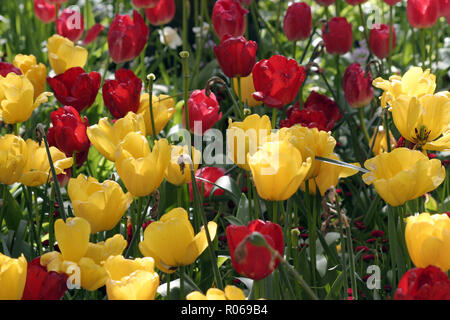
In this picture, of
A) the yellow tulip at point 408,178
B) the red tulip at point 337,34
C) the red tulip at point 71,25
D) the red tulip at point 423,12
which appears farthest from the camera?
the red tulip at point 71,25

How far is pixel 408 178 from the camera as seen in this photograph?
118 centimetres

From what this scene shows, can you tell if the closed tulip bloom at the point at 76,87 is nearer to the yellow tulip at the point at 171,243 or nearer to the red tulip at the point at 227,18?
the red tulip at the point at 227,18

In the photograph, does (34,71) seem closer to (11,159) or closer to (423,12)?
(11,159)

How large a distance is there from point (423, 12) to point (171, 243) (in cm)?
139

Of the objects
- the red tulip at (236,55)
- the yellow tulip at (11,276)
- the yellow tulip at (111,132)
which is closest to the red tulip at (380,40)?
the red tulip at (236,55)

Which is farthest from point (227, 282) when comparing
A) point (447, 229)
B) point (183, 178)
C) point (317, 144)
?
point (447, 229)

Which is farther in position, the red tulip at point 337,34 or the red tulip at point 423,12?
the red tulip at point 337,34

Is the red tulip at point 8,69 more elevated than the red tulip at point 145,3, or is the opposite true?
the red tulip at point 145,3

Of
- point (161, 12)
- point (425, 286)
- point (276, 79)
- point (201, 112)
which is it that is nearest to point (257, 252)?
point (425, 286)

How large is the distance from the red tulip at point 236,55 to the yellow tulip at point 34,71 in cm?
55

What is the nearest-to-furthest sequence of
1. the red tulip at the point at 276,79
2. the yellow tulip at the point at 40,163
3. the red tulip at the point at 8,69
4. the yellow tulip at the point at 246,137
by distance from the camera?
the yellow tulip at the point at 246,137 < the yellow tulip at the point at 40,163 < the red tulip at the point at 276,79 < the red tulip at the point at 8,69

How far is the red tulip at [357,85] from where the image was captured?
6.71 feet

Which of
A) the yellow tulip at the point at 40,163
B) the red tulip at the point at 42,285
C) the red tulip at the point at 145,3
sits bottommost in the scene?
the red tulip at the point at 42,285

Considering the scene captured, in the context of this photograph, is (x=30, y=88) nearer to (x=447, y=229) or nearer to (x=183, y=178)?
(x=183, y=178)
